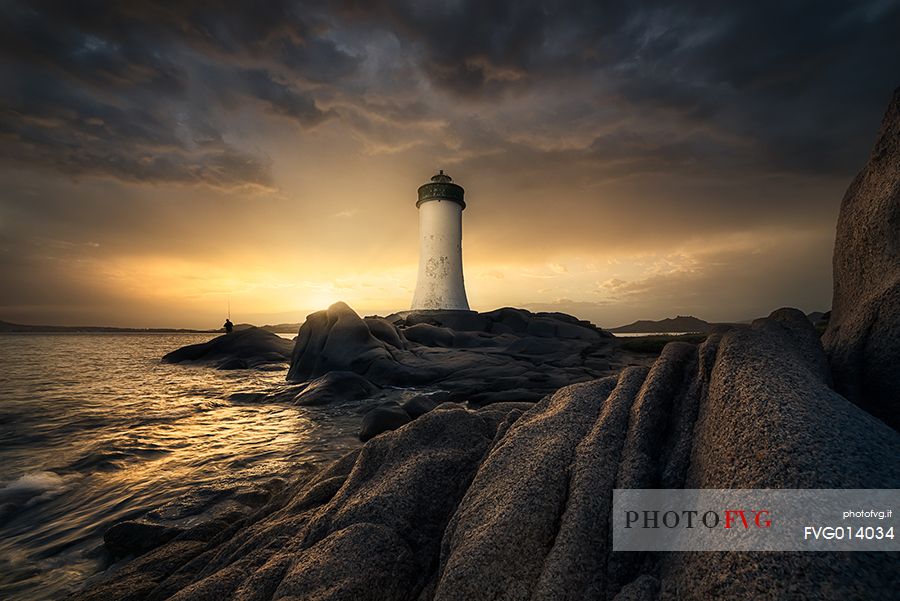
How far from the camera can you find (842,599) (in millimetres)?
1396

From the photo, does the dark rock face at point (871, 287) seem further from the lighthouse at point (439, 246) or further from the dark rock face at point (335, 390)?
the lighthouse at point (439, 246)

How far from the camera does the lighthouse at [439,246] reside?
31.6 m

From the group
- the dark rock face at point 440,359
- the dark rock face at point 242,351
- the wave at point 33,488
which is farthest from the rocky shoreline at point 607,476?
the dark rock face at point 242,351

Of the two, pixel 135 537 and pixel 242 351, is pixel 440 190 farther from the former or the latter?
pixel 135 537

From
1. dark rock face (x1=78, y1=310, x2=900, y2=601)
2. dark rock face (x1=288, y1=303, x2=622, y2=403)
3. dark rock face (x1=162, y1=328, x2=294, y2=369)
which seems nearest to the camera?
dark rock face (x1=78, y1=310, x2=900, y2=601)

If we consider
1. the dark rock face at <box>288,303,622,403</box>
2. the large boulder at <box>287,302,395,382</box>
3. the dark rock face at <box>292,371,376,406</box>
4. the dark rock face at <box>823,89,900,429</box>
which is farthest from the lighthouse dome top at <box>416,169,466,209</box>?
the dark rock face at <box>823,89,900,429</box>

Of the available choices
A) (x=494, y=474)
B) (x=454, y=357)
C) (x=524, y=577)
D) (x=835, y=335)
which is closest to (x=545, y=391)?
(x=454, y=357)

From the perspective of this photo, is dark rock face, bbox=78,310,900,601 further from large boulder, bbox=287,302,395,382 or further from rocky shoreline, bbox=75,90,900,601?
large boulder, bbox=287,302,395,382

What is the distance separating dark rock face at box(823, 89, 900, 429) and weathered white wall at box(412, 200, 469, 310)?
1085 inches

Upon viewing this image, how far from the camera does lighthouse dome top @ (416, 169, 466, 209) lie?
31.9 m

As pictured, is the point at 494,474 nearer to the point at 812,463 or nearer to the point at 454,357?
the point at 812,463

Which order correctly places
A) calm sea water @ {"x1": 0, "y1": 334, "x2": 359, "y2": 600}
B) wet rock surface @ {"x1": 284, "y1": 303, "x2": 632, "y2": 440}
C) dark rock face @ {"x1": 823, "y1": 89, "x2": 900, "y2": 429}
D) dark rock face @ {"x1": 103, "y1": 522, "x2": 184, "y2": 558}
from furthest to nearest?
1. wet rock surface @ {"x1": 284, "y1": 303, "x2": 632, "y2": 440}
2. calm sea water @ {"x1": 0, "y1": 334, "x2": 359, "y2": 600}
3. dark rock face @ {"x1": 103, "y1": 522, "x2": 184, "y2": 558}
4. dark rock face @ {"x1": 823, "y1": 89, "x2": 900, "y2": 429}

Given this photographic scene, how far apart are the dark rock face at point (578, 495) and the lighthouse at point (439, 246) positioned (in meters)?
27.2

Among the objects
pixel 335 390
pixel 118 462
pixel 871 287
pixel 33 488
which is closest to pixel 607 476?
pixel 871 287
